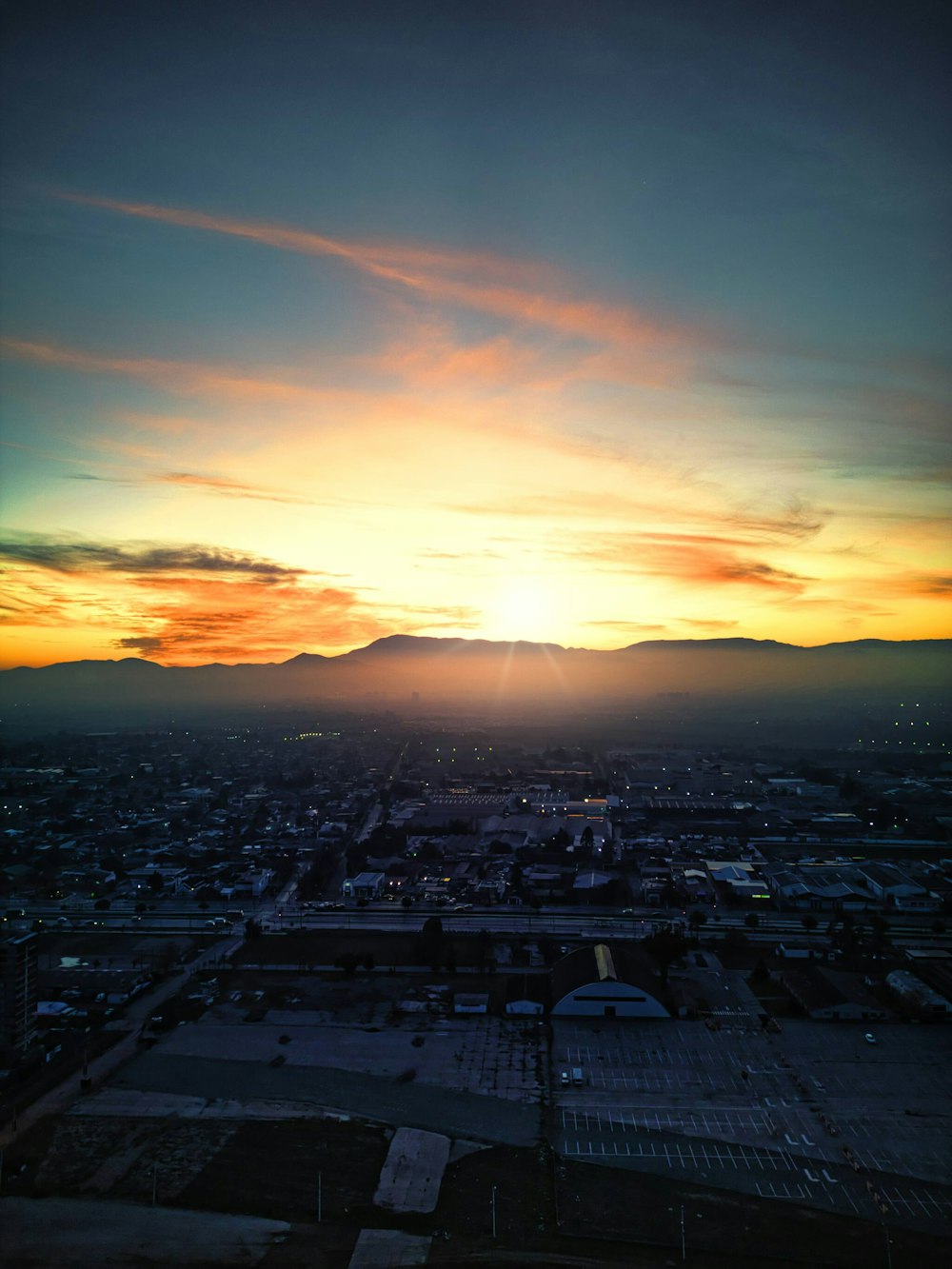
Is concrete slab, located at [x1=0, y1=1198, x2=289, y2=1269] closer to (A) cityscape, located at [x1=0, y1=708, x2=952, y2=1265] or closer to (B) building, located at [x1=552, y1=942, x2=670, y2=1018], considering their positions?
(A) cityscape, located at [x1=0, y1=708, x2=952, y2=1265]

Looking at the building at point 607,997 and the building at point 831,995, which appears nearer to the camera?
the building at point 831,995

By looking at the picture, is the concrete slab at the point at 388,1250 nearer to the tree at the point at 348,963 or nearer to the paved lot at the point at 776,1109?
the paved lot at the point at 776,1109

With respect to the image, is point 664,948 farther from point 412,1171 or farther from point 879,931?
point 412,1171

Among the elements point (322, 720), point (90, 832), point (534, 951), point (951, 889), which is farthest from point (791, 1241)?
point (322, 720)

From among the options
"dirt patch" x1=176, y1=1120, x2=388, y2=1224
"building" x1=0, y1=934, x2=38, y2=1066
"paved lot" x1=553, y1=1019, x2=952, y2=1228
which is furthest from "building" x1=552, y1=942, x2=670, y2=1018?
"building" x1=0, y1=934, x2=38, y2=1066

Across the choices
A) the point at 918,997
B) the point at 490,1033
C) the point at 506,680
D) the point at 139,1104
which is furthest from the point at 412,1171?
the point at 506,680

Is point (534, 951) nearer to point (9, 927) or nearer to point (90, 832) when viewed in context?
point (9, 927)

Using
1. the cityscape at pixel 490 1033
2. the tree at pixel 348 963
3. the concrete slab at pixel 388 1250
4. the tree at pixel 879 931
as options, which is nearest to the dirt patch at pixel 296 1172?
the cityscape at pixel 490 1033
